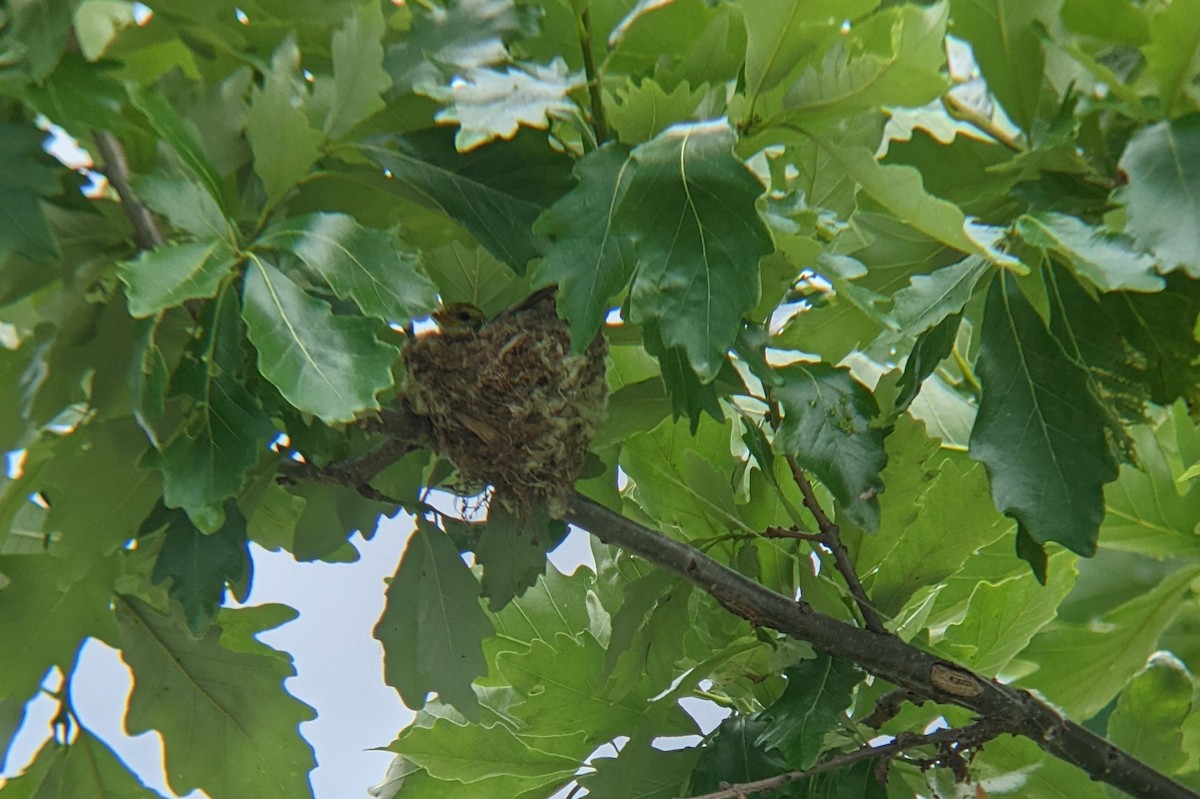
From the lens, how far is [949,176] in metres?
0.52

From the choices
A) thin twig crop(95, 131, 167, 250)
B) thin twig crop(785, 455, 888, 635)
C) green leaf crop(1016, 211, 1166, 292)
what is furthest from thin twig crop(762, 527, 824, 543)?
thin twig crop(95, 131, 167, 250)

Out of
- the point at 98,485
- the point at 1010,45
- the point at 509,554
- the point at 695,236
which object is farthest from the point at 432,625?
the point at 1010,45

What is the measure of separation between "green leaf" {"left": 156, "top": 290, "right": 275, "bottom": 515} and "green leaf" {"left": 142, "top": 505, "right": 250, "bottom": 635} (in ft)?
0.28

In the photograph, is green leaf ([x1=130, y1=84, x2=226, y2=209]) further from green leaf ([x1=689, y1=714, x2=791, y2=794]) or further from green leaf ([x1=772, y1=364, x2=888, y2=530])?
green leaf ([x1=689, y1=714, x2=791, y2=794])

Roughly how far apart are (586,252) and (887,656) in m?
0.25

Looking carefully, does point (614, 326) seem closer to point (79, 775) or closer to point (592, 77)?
point (592, 77)

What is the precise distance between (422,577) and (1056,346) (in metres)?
0.33

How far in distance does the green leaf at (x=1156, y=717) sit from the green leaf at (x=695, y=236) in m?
0.44

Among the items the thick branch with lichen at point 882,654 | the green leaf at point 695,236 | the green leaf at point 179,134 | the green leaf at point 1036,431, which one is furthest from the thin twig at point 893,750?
the green leaf at point 179,134

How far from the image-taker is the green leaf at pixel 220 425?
45cm

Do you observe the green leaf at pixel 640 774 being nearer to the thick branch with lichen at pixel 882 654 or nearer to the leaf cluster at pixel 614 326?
the leaf cluster at pixel 614 326

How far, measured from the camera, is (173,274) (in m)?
0.40

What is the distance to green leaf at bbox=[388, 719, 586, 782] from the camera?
650 mm

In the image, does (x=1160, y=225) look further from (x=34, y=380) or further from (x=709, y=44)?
(x=34, y=380)
